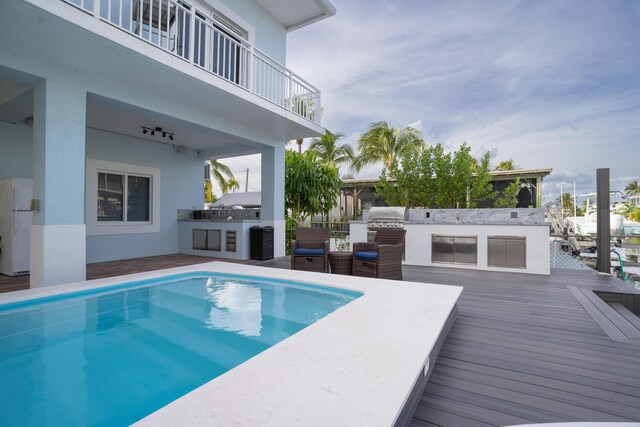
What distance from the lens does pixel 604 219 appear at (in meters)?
6.37

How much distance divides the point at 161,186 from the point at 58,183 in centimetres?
516

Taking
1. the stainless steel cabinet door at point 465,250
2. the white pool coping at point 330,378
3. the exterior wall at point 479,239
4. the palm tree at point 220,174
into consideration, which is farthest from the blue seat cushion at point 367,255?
the palm tree at point 220,174

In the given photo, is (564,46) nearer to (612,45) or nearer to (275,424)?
(612,45)

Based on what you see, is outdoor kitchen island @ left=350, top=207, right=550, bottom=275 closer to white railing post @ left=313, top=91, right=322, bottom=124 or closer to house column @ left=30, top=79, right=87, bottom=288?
white railing post @ left=313, top=91, right=322, bottom=124

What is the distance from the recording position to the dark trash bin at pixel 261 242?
830 cm

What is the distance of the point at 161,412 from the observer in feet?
4.70

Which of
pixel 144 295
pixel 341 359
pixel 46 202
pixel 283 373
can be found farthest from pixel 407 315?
pixel 46 202

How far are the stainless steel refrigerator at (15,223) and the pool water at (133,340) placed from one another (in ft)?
11.4

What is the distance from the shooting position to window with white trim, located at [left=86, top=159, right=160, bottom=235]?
793cm

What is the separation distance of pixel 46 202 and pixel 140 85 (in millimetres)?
2322

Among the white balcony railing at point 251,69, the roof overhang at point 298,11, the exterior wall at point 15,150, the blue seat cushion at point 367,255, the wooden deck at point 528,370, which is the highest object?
the roof overhang at point 298,11

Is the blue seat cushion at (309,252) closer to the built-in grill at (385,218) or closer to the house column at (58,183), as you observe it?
the built-in grill at (385,218)

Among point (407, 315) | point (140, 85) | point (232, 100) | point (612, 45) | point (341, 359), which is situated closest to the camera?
point (341, 359)

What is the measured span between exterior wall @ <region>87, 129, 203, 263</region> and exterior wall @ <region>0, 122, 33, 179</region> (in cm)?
117
